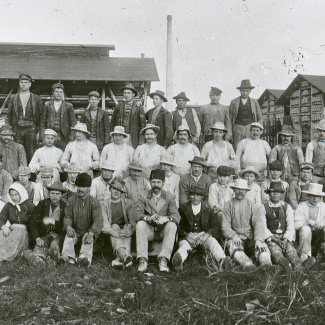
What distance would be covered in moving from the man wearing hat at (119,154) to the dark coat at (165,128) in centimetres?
91

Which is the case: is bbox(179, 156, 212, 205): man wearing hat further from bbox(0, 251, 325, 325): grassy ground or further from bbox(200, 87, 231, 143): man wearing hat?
bbox(200, 87, 231, 143): man wearing hat

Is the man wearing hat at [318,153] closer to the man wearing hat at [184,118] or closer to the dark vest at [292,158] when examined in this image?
the dark vest at [292,158]

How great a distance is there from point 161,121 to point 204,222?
3.36m

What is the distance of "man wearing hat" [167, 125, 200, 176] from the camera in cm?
808

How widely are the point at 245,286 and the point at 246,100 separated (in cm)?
Result: 572

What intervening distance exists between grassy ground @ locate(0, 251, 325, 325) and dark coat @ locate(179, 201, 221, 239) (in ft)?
2.91

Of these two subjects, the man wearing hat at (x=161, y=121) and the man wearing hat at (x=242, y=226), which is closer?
the man wearing hat at (x=242, y=226)

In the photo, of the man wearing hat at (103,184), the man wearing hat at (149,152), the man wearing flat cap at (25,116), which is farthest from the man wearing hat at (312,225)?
the man wearing flat cap at (25,116)

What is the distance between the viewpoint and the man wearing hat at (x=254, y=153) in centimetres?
842

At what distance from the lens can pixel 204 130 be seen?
976 centimetres

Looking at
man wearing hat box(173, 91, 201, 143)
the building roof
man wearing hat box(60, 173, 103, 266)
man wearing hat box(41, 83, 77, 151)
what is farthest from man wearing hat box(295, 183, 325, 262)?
the building roof

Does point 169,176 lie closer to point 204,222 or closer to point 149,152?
point 149,152

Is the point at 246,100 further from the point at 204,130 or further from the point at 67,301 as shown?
the point at 67,301

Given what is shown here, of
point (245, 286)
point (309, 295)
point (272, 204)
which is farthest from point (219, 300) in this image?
point (272, 204)
